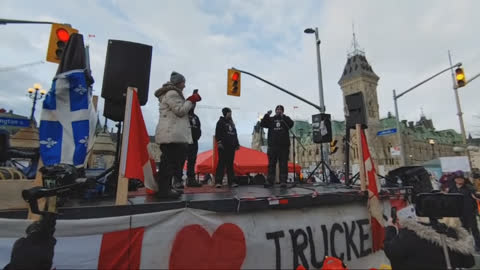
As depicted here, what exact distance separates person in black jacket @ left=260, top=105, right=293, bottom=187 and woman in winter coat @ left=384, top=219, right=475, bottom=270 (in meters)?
3.24

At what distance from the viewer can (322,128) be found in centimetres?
771

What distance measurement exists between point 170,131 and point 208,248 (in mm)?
1589

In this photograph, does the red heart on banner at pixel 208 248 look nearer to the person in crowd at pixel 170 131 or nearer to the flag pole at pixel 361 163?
the person in crowd at pixel 170 131

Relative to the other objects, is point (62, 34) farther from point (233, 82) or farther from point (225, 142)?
point (233, 82)

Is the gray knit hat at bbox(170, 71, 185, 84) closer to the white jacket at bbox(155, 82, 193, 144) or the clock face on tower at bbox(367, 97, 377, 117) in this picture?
the white jacket at bbox(155, 82, 193, 144)

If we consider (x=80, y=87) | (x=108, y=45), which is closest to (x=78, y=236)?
(x=80, y=87)

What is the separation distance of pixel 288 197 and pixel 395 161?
76104 mm

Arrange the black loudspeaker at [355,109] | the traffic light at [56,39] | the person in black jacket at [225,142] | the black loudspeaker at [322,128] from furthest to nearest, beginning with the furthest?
the black loudspeaker at [322,128] → the traffic light at [56,39] → the person in black jacket at [225,142] → the black loudspeaker at [355,109]

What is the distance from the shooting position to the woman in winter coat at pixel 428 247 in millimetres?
2604

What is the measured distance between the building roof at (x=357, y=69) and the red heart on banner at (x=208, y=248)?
235ft

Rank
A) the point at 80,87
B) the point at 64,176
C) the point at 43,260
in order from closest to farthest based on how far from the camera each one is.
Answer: the point at 43,260, the point at 64,176, the point at 80,87

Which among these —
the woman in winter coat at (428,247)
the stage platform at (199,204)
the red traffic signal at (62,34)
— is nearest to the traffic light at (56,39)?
the red traffic signal at (62,34)

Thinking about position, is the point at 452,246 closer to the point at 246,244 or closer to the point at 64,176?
the point at 246,244

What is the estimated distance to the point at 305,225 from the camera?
3.69m
